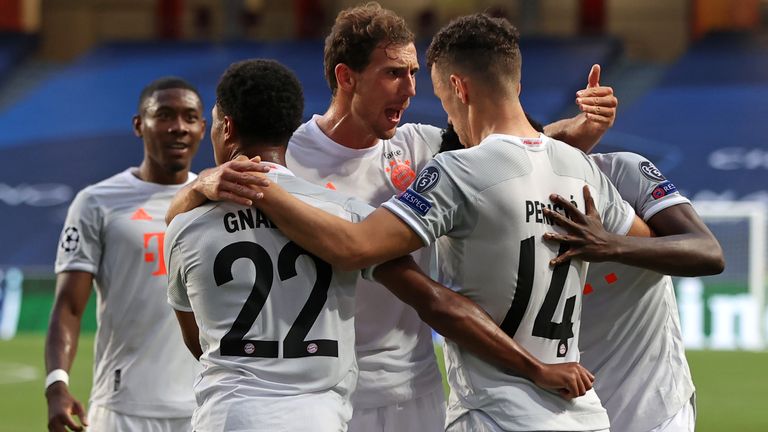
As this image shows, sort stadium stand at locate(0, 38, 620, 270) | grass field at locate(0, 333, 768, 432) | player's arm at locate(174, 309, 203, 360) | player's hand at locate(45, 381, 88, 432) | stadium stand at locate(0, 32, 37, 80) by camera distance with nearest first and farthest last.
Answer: player's arm at locate(174, 309, 203, 360), player's hand at locate(45, 381, 88, 432), grass field at locate(0, 333, 768, 432), stadium stand at locate(0, 38, 620, 270), stadium stand at locate(0, 32, 37, 80)

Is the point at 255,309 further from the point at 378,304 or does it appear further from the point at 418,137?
the point at 418,137

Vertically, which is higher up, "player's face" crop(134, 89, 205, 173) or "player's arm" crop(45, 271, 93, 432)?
"player's face" crop(134, 89, 205, 173)

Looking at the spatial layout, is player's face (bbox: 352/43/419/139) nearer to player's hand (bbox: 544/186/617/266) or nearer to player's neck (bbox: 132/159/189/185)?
player's hand (bbox: 544/186/617/266)

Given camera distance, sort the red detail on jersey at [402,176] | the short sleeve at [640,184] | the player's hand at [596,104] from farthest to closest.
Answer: the red detail on jersey at [402,176] → the player's hand at [596,104] → the short sleeve at [640,184]

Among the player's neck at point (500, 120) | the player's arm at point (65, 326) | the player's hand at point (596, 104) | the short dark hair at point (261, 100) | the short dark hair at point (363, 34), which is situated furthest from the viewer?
the player's arm at point (65, 326)

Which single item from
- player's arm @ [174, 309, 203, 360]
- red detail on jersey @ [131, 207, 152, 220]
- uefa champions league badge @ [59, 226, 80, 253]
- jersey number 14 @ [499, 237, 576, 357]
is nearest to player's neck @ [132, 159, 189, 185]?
red detail on jersey @ [131, 207, 152, 220]

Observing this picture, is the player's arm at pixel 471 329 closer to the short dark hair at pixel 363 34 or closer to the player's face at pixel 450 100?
the player's face at pixel 450 100

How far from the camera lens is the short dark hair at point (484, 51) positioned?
11.5 ft

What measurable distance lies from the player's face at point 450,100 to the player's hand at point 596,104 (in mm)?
489

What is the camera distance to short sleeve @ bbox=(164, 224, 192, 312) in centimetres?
338

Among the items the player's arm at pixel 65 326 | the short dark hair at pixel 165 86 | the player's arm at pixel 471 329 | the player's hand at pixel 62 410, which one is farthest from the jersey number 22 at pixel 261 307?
the short dark hair at pixel 165 86

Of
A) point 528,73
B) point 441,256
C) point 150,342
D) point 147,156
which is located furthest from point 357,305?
point 528,73

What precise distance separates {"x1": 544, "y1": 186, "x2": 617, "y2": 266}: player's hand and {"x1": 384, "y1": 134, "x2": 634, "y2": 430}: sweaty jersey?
31 millimetres

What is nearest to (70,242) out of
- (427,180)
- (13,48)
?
(427,180)
